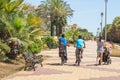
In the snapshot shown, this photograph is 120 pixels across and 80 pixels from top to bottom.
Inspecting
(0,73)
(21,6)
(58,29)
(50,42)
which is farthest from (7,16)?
(58,29)

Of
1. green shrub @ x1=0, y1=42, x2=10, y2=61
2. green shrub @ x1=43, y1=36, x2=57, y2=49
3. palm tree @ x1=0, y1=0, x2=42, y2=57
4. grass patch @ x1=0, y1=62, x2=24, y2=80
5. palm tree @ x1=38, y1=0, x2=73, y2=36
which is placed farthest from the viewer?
palm tree @ x1=38, y1=0, x2=73, y2=36

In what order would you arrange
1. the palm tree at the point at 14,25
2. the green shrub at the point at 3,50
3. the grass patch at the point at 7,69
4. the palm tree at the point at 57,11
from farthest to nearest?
the palm tree at the point at 57,11 < the palm tree at the point at 14,25 < the green shrub at the point at 3,50 < the grass patch at the point at 7,69

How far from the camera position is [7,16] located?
18.3 meters

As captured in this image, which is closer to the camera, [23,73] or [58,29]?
[23,73]

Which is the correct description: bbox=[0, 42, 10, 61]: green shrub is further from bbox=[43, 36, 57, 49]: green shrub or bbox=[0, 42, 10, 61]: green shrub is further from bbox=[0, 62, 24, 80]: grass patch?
bbox=[43, 36, 57, 49]: green shrub

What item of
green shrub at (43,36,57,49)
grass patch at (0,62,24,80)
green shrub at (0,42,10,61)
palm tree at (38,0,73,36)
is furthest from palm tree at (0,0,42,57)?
palm tree at (38,0,73,36)

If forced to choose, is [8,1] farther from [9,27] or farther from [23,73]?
[23,73]

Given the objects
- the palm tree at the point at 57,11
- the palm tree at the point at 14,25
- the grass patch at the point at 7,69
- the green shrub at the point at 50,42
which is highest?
the palm tree at the point at 57,11

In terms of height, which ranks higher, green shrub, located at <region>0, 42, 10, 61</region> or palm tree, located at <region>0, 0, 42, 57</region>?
palm tree, located at <region>0, 0, 42, 57</region>

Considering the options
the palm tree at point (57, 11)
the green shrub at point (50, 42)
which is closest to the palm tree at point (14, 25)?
the green shrub at point (50, 42)

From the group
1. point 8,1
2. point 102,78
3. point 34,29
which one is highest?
point 8,1

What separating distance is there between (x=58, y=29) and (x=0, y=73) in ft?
200

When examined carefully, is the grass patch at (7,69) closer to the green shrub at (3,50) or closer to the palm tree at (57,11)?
the green shrub at (3,50)

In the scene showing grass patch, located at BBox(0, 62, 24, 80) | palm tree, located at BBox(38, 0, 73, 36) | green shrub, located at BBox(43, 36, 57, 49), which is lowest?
grass patch, located at BBox(0, 62, 24, 80)
